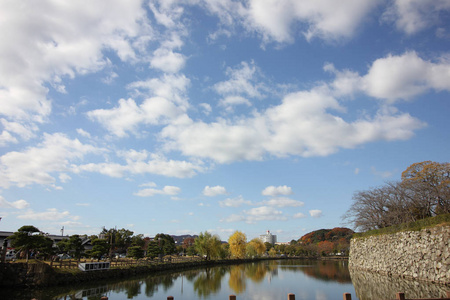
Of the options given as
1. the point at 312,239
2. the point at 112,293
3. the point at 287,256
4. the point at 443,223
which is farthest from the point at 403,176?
the point at 312,239

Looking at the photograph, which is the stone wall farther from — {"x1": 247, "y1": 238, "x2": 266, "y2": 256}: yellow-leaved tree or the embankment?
{"x1": 247, "y1": 238, "x2": 266, "y2": 256}: yellow-leaved tree

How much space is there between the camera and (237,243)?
73.4 meters

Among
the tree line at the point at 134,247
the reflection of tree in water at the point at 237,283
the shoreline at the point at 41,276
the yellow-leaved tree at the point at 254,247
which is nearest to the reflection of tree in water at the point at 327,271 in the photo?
the reflection of tree in water at the point at 237,283

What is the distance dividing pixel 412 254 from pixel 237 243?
52.8 m

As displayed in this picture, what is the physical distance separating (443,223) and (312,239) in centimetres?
12613

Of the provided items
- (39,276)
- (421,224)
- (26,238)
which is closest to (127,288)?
(39,276)

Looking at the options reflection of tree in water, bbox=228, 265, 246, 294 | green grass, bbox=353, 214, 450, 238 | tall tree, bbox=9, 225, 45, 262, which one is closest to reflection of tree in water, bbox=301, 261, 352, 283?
green grass, bbox=353, 214, 450, 238

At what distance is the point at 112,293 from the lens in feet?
74.2

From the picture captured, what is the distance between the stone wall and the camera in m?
20.2

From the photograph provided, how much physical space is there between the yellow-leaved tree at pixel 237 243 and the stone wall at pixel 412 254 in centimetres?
3979

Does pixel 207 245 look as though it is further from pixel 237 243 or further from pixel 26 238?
pixel 26 238

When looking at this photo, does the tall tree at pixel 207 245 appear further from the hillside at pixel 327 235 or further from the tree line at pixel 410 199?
the hillside at pixel 327 235

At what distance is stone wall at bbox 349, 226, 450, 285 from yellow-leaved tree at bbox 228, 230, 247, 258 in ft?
131

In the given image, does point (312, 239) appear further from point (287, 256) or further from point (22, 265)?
point (22, 265)
